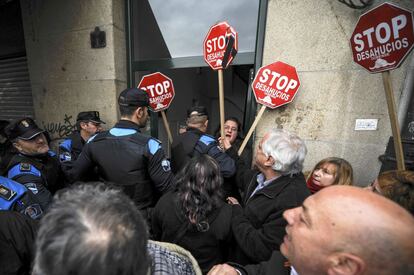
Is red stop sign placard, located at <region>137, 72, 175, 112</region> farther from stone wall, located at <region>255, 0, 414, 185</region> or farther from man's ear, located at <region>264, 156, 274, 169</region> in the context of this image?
man's ear, located at <region>264, 156, 274, 169</region>

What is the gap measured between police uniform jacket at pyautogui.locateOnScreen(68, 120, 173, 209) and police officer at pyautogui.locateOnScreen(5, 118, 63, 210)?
26cm

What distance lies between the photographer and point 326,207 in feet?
2.59

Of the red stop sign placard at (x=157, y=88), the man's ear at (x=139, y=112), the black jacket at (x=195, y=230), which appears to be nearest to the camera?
the black jacket at (x=195, y=230)

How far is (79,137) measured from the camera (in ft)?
9.27

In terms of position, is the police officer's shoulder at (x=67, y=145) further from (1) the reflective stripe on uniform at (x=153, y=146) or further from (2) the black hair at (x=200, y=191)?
(2) the black hair at (x=200, y=191)

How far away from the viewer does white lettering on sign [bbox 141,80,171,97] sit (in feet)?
9.29

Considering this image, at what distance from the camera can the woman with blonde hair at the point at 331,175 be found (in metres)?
2.08

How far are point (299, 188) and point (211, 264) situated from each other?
0.89 meters

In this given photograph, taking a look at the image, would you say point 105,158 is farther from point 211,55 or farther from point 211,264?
point 211,55

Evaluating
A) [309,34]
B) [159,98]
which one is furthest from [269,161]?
[159,98]

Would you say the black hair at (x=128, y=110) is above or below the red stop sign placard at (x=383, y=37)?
A: below

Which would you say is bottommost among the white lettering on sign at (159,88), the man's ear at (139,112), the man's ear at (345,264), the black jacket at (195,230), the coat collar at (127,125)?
the black jacket at (195,230)

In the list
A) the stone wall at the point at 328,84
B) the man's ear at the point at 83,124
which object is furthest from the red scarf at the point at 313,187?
the man's ear at the point at 83,124

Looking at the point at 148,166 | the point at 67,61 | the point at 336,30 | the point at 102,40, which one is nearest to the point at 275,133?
the point at 148,166
